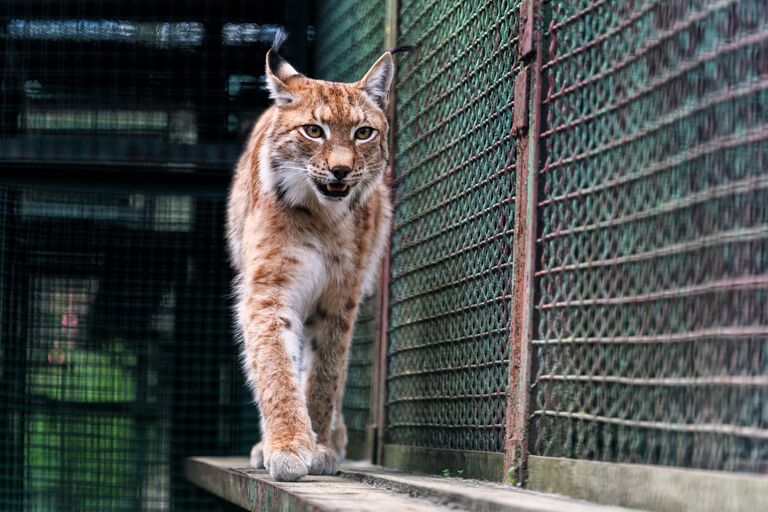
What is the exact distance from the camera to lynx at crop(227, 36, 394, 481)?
13.2 ft

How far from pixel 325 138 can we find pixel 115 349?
2.61 m

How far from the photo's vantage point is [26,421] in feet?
19.9

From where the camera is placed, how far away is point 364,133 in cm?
429

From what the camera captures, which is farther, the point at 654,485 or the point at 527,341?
the point at 527,341

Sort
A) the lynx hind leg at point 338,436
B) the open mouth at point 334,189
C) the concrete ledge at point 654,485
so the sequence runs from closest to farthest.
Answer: the concrete ledge at point 654,485
the open mouth at point 334,189
the lynx hind leg at point 338,436

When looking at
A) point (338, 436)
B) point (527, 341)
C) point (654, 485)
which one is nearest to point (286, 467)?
point (527, 341)

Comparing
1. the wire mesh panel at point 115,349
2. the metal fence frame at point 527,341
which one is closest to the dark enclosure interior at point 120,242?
the wire mesh panel at point 115,349

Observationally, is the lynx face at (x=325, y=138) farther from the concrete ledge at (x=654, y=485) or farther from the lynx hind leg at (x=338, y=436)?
the concrete ledge at (x=654, y=485)

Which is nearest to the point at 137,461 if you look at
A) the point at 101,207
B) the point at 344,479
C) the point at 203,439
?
the point at 203,439

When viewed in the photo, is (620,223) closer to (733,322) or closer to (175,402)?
(733,322)

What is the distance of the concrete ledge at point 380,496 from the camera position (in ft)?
7.79

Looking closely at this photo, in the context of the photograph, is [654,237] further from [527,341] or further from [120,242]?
[120,242]

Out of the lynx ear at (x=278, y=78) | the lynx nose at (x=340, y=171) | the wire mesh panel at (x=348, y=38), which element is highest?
the wire mesh panel at (x=348, y=38)

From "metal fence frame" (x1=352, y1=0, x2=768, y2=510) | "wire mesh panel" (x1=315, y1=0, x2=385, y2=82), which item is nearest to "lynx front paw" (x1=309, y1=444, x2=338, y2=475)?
"metal fence frame" (x1=352, y1=0, x2=768, y2=510)
